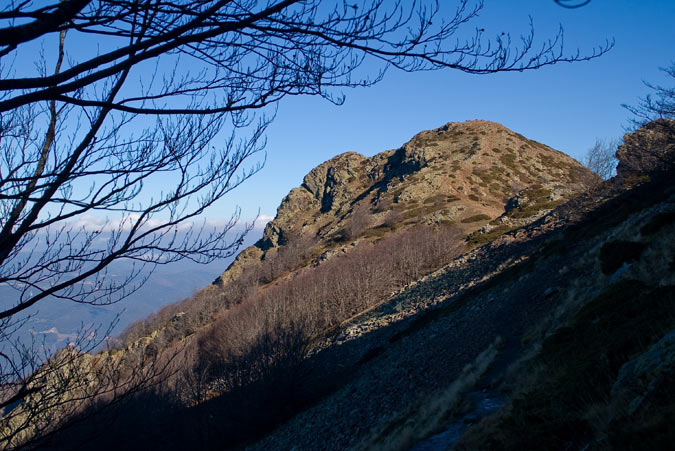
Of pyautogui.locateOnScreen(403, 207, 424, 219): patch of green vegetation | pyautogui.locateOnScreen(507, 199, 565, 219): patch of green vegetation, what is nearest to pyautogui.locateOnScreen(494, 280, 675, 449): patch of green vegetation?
pyautogui.locateOnScreen(507, 199, 565, 219): patch of green vegetation

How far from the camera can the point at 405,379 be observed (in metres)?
14.5

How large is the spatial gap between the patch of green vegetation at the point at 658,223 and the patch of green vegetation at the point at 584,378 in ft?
15.5

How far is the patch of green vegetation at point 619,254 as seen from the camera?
9898 millimetres

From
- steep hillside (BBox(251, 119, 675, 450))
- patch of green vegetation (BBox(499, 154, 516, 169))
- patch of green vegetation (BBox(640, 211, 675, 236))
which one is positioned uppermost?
patch of green vegetation (BBox(499, 154, 516, 169))

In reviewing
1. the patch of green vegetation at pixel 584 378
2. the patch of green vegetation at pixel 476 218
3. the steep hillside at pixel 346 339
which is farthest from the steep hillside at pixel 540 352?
the patch of green vegetation at pixel 476 218

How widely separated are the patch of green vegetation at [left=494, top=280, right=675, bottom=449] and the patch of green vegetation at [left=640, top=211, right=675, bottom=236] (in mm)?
4716

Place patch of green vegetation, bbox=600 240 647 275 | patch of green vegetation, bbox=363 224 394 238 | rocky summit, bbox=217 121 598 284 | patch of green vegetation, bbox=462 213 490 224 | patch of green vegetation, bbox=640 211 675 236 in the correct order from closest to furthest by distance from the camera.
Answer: patch of green vegetation, bbox=600 240 647 275 < patch of green vegetation, bbox=640 211 675 236 < rocky summit, bbox=217 121 598 284 < patch of green vegetation, bbox=462 213 490 224 < patch of green vegetation, bbox=363 224 394 238

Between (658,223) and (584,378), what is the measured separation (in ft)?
27.9

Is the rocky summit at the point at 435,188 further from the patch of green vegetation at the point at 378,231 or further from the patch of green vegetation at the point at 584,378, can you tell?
the patch of green vegetation at the point at 584,378

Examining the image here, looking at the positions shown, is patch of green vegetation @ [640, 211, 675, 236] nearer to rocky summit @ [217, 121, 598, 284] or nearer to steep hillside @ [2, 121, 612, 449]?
steep hillside @ [2, 121, 612, 449]

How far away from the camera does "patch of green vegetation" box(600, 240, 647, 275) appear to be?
990cm

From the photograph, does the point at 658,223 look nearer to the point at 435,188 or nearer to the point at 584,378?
the point at 584,378

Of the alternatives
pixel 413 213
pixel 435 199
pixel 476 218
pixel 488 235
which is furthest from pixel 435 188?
pixel 488 235

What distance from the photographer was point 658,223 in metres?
10.5
